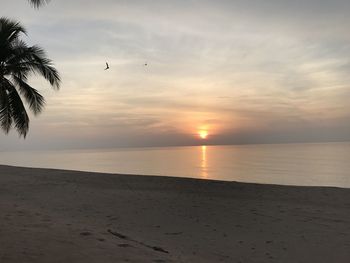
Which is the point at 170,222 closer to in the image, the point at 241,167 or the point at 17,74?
the point at 17,74

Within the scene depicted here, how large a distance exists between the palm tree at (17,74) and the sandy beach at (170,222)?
280 cm

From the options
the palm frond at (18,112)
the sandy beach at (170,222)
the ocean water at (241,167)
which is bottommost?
the sandy beach at (170,222)

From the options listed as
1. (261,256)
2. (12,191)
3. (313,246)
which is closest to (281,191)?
(313,246)

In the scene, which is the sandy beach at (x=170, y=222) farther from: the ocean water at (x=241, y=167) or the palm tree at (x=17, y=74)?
the ocean water at (x=241, y=167)

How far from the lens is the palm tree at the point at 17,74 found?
634 inches

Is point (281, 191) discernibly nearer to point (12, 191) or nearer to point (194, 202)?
point (194, 202)

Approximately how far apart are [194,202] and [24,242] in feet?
25.1

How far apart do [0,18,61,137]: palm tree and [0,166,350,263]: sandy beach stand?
2803mm

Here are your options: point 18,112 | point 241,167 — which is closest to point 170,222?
point 18,112

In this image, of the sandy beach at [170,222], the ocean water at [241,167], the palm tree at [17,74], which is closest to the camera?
the sandy beach at [170,222]

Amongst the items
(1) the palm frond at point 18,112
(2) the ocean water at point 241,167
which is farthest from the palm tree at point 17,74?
(2) the ocean water at point 241,167

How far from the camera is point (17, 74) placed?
1672cm

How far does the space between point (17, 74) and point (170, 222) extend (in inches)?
399

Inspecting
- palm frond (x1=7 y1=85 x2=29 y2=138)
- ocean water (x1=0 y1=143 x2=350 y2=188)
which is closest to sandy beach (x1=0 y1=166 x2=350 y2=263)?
palm frond (x1=7 y1=85 x2=29 y2=138)
